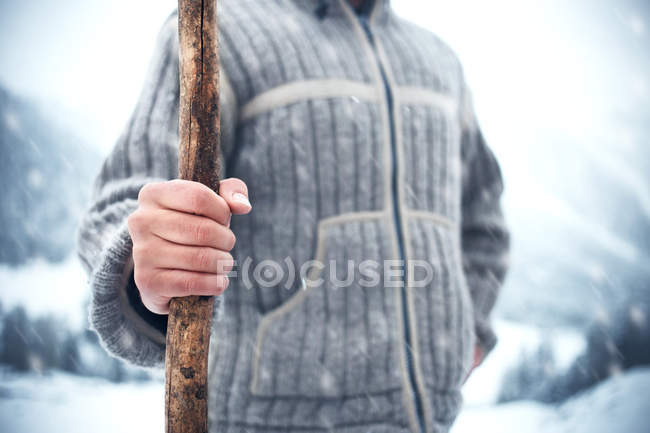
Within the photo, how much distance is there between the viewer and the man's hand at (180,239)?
397mm

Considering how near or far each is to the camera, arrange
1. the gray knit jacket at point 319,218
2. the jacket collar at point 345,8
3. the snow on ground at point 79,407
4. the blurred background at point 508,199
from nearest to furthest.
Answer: the gray knit jacket at point 319,218 < the jacket collar at point 345,8 < the snow on ground at point 79,407 < the blurred background at point 508,199

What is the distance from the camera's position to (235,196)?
42 centimetres

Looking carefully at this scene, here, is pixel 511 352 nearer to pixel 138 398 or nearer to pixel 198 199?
pixel 138 398

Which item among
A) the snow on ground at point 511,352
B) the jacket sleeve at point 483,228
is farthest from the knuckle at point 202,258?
the snow on ground at point 511,352

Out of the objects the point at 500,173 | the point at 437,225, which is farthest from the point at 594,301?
the point at 437,225

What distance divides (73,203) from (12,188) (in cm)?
51

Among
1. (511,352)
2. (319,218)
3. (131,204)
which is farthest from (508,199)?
(131,204)

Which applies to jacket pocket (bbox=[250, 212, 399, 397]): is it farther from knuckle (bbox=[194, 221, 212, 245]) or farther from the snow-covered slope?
the snow-covered slope

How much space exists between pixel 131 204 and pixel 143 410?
130 inches

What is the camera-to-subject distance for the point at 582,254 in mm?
4383

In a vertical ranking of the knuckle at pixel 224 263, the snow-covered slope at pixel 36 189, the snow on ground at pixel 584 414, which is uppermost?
the knuckle at pixel 224 263

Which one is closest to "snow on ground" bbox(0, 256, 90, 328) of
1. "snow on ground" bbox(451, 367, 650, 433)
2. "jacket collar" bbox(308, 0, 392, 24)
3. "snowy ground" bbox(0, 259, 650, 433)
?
"snowy ground" bbox(0, 259, 650, 433)

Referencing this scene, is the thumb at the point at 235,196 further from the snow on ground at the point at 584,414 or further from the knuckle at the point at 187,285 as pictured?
the snow on ground at the point at 584,414

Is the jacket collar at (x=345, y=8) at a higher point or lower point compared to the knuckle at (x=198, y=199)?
higher
